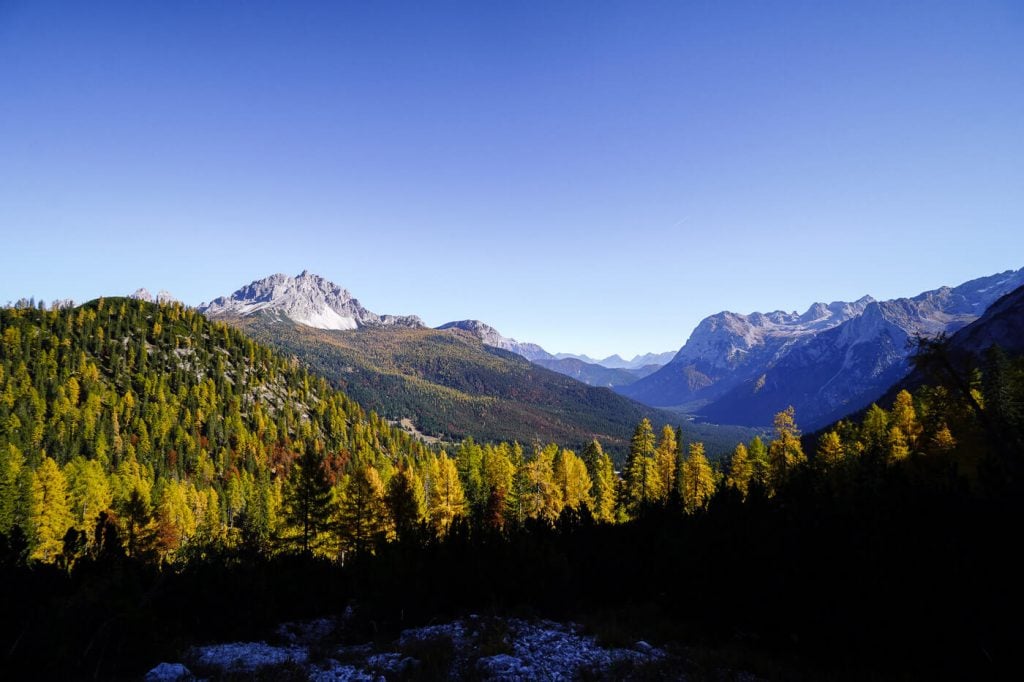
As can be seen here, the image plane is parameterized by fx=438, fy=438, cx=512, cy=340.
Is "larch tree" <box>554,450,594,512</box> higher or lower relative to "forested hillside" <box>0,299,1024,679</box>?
lower

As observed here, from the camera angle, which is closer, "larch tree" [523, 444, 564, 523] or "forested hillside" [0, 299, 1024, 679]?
"forested hillside" [0, 299, 1024, 679]

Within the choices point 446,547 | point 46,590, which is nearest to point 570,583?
point 446,547

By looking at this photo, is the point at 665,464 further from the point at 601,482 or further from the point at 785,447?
the point at 785,447

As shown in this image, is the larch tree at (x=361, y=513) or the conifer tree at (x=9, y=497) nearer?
the larch tree at (x=361, y=513)

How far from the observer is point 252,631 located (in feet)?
57.7

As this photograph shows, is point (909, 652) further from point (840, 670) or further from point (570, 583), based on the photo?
point (570, 583)

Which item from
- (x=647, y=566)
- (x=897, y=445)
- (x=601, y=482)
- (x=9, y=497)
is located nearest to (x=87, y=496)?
(x=9, y=497)

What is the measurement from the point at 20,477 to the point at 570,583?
67.4 metres

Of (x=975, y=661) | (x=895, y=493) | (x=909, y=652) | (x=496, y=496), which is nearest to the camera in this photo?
(x=975, y=661)

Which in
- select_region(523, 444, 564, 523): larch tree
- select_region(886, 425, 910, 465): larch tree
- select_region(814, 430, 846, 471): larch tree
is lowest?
select_region(523, 444, 564, 523): larch tree

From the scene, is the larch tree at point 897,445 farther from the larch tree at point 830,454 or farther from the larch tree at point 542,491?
the larch tree at point 542,491

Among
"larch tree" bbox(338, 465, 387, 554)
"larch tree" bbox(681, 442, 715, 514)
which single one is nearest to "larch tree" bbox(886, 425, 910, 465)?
"larch tree" bbox(681, 442, 715, 514)

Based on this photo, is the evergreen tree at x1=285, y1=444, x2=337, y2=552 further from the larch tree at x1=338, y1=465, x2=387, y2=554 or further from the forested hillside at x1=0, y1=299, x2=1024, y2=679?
the larch tree at x1=338, y1=465, x2=387, y2=554

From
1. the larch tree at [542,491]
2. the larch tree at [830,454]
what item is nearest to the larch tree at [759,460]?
the larch tree at [830,454]
